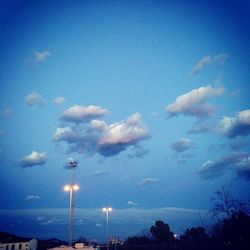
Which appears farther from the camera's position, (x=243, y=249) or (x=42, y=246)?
(x=42, y=246)

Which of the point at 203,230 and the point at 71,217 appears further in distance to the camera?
the point at 203,230

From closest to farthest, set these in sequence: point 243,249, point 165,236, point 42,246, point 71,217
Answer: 1. point 71,217
2. point 243,249
3. point 165,236
4. point 42,246

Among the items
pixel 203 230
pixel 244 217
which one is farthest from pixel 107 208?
pixel 203 230

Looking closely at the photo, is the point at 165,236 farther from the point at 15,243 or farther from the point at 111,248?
the point at 15,243

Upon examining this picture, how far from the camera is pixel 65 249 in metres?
31.4

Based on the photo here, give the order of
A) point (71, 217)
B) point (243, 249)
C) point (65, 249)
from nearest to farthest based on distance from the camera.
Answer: point (71, 217), point (65, 249), point (243, 249)

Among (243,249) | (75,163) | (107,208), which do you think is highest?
(75,163)

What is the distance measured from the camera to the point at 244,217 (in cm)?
4672

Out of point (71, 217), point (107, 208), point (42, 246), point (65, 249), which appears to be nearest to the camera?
point (71, 217)

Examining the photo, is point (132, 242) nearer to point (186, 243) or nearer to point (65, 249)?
point (186, 243)

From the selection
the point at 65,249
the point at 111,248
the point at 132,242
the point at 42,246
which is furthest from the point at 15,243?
the point at 65,249

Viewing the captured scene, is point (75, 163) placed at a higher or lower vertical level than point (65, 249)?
higher

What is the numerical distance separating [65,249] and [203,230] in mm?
59962

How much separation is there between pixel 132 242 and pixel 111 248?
6.17m
